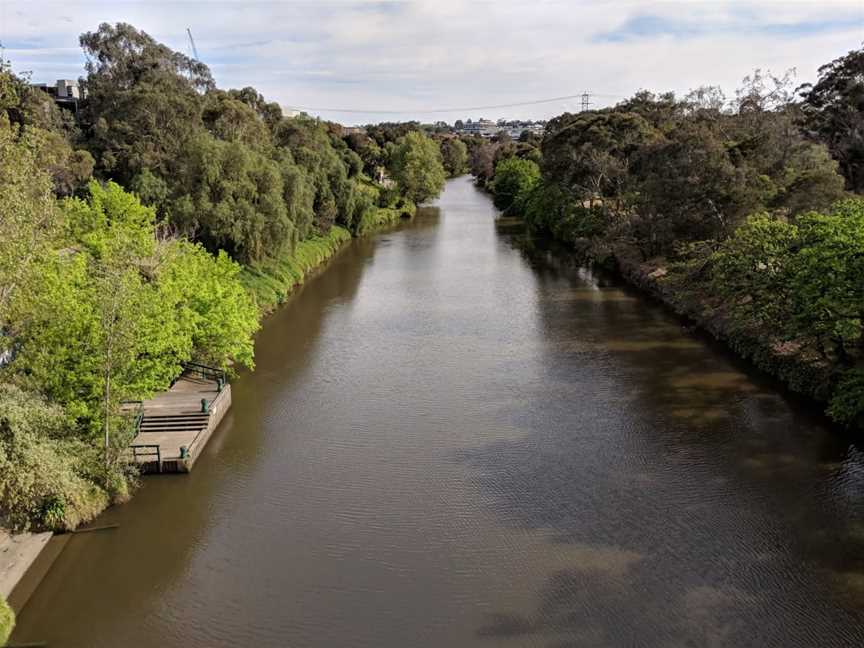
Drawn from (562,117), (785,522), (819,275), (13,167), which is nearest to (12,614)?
(13,167)

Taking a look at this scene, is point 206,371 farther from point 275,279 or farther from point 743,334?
point 743,334

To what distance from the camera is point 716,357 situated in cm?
2914

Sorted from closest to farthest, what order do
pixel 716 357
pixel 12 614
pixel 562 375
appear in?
pixel 12 614 → pixel 562 375 → pixel 716 357

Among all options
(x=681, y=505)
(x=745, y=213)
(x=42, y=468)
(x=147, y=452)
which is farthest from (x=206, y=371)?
(x=745, y=213)

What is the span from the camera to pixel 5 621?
13031 mm

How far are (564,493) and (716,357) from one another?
13549mm

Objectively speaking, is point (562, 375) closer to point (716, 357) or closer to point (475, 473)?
point (716, 357)

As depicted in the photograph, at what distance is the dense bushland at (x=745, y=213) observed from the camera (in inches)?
869

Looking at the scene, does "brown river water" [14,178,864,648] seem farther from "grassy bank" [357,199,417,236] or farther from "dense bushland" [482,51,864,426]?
"grassy bank" [357,199,417,236]

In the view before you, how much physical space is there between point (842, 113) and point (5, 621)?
5281 centimetres

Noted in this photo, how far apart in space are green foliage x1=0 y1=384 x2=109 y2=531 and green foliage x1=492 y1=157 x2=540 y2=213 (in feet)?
203

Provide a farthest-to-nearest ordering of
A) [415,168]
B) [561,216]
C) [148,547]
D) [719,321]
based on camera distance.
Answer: [415,168] → [561,216] → [719,321] → [148,547]

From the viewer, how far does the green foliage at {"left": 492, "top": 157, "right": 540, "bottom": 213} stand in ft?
256

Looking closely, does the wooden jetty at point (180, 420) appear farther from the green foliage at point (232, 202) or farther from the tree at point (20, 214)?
the green foliage at point (232, 202)
